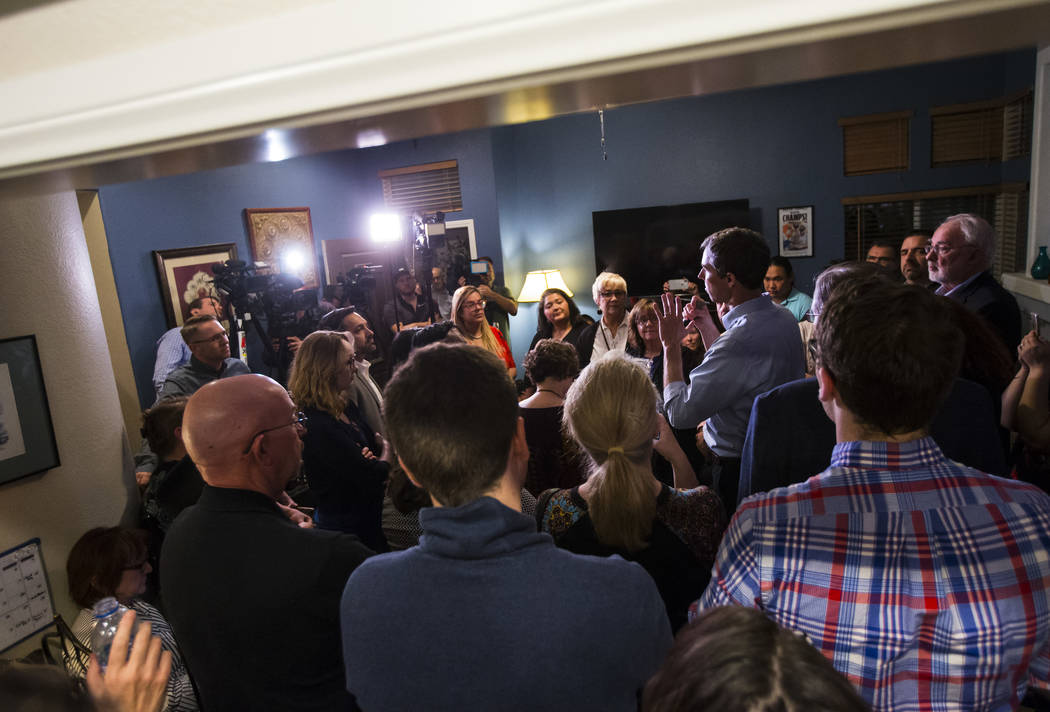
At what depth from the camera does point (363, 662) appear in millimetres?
922

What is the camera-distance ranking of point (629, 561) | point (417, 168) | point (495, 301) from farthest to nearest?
point (417, 168) < point (495, 301) < point (629, 561)

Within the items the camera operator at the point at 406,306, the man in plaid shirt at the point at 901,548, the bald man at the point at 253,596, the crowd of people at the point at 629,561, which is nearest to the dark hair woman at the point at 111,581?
the crowd of people at the point at 629,561

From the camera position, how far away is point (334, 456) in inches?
86.9

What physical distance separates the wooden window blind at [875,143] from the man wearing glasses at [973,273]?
11.3ft

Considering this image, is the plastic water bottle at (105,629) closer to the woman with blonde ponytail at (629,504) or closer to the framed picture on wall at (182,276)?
the woman with blonde ponytail at (629,504)

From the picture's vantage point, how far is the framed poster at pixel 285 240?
17.7ft

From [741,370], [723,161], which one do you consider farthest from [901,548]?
[723,161]

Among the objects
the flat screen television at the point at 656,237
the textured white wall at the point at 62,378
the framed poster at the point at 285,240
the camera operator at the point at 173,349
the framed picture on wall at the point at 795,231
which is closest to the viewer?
the textured white wall at the point at 62,378

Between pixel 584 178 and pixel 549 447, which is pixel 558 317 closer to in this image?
pixel 549 447

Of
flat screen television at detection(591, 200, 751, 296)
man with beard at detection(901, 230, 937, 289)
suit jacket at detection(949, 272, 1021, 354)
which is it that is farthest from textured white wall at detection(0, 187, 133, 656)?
flat screen television at detection(591, 200, 751, 296)

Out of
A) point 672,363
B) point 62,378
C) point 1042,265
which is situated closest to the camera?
point 62,378

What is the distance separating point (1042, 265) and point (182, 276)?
18.4 ft

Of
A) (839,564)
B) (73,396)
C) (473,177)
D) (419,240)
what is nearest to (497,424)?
(839,564)

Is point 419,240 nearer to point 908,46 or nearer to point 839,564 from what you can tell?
point 839,564
